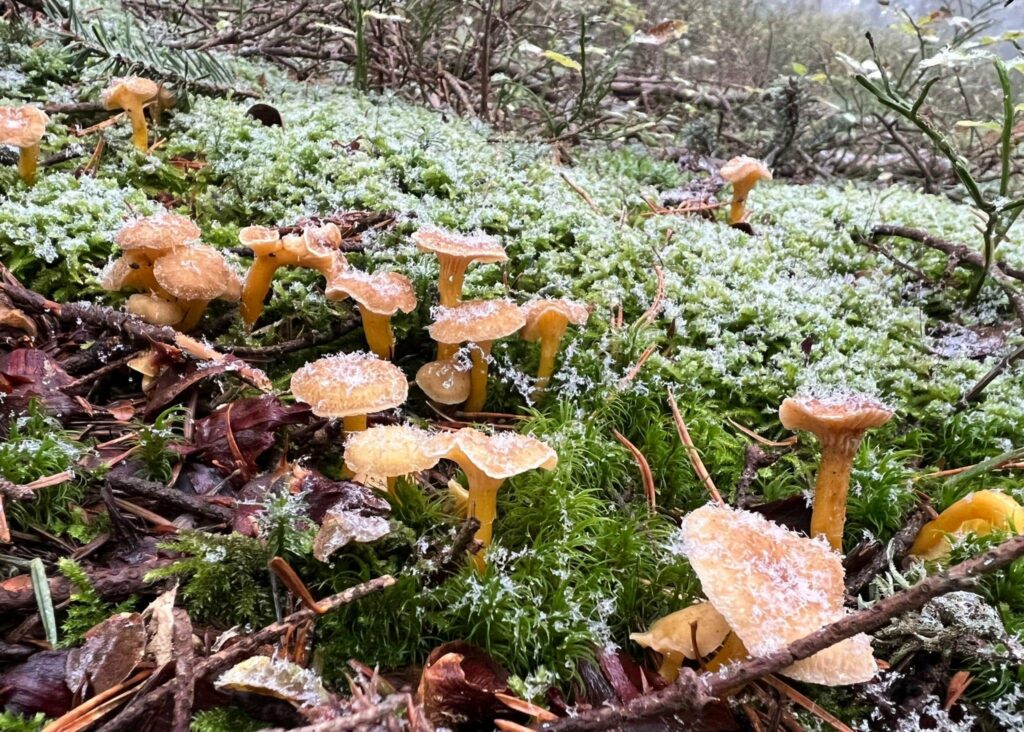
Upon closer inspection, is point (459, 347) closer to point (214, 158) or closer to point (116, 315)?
point (116, 315)

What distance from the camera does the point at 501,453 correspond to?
178 centimetres

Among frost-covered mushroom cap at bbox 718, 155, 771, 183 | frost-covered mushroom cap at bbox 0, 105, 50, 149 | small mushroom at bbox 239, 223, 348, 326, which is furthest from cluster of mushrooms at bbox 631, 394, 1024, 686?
frost-covered mushroom cap at bbox 0, 105, 50, 149

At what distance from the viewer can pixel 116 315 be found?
2420 millimetres

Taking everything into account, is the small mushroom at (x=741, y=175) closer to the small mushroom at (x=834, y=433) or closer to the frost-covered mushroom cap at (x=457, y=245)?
the frost-covered mushroom cap at (x=457, y=245)

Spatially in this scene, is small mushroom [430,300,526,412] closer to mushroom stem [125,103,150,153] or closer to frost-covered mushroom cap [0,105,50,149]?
frost-covered mushroom cap [0,105,50,149]

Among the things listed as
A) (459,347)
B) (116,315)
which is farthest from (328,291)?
(116,315)

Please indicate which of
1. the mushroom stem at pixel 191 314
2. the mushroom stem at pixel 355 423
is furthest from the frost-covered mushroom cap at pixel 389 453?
the mushroom stem at pixel 191 314

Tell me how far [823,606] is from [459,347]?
5.18ft

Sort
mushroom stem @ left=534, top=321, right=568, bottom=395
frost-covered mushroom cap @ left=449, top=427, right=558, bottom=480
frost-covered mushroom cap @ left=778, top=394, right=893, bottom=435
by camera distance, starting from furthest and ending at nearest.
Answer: mushroom stem @ left=534, top=321, right=568, bottom=395 < frost-covered mushroom cap @ left=778, top=394, right=893, bottom=435 < frost-covered mushroom cap @ left=449, top=427, right=558, bottom=480

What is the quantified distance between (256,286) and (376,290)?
2.01 ft

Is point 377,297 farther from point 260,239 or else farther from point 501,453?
point 501,453

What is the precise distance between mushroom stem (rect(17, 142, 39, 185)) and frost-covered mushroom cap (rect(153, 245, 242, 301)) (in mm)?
1320

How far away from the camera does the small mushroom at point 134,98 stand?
344 centimetres

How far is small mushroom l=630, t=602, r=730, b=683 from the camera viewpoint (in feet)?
5.37
